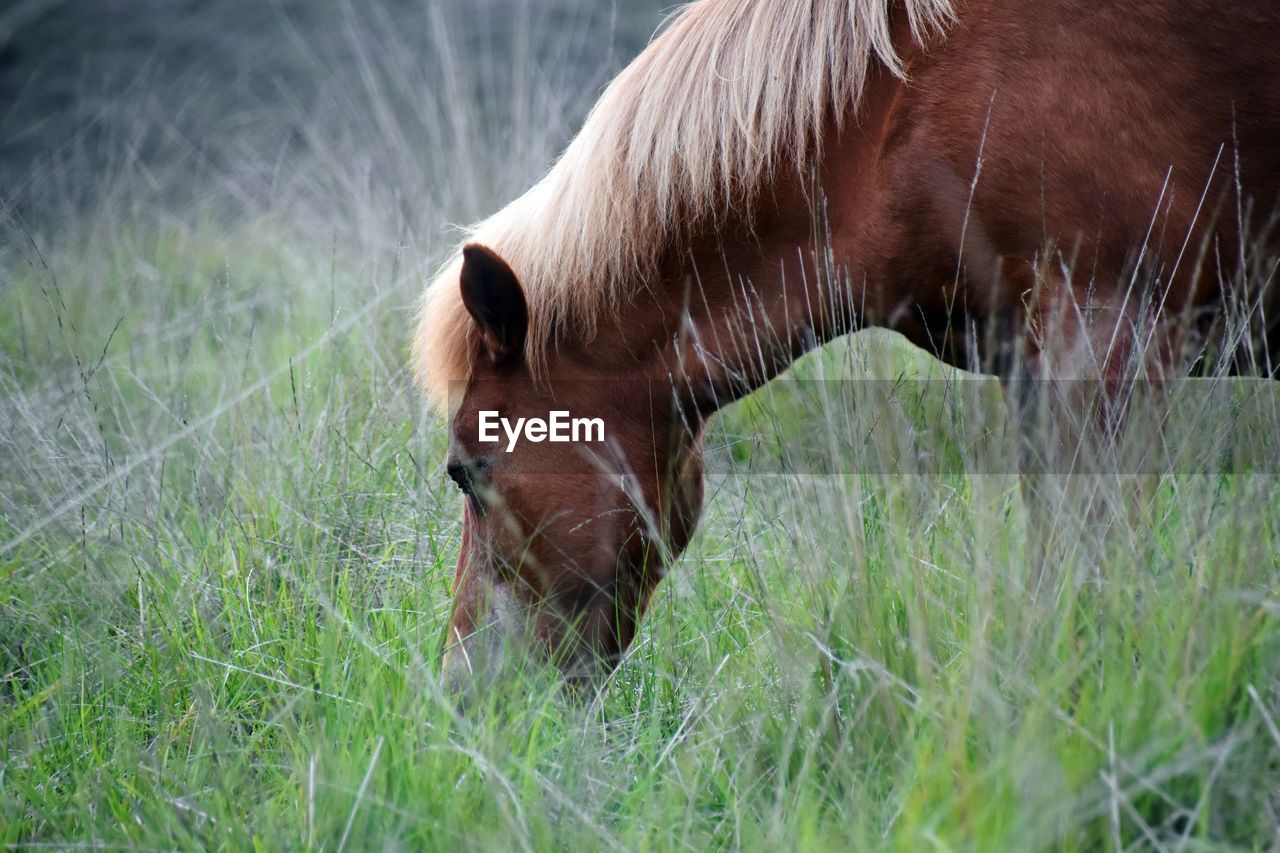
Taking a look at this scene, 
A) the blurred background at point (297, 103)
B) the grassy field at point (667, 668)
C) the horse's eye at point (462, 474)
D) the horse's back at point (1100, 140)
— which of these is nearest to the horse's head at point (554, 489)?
the horse's eye at point (462, 474)

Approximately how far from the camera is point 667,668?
2.16 m

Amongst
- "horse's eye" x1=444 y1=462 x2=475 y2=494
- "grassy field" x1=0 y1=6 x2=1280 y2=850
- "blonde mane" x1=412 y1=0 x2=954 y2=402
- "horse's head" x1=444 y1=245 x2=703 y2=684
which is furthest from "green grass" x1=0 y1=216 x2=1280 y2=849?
"blonde mane" x1=412 y1=0 x2=954 y2=402

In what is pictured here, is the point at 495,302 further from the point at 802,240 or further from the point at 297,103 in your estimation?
the point at 297,103

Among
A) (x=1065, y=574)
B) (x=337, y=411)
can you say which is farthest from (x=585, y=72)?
(x=1065, y=574)

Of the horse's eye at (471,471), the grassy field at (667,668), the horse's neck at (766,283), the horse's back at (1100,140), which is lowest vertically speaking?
the grassy field at (667,668)

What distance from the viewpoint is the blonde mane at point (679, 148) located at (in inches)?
84.8

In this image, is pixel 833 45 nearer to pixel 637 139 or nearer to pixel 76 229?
pixel 637 139

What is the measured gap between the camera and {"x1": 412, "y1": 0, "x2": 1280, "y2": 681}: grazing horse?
1978 millimetres

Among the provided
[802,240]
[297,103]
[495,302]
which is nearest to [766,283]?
[802,240]

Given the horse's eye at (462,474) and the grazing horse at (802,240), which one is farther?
the horse's eye at (462,474)

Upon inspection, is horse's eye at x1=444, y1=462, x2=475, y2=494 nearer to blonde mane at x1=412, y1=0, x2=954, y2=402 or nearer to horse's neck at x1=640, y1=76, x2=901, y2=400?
blonde mane at x1=412, y1=0, x2=954, y2=402

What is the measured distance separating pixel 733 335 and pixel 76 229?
3.99 meters

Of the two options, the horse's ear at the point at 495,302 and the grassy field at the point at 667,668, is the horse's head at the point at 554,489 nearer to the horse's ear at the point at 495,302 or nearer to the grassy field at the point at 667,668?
the horse's ear at the point at 495,302

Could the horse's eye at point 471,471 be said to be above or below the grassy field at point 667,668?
above
